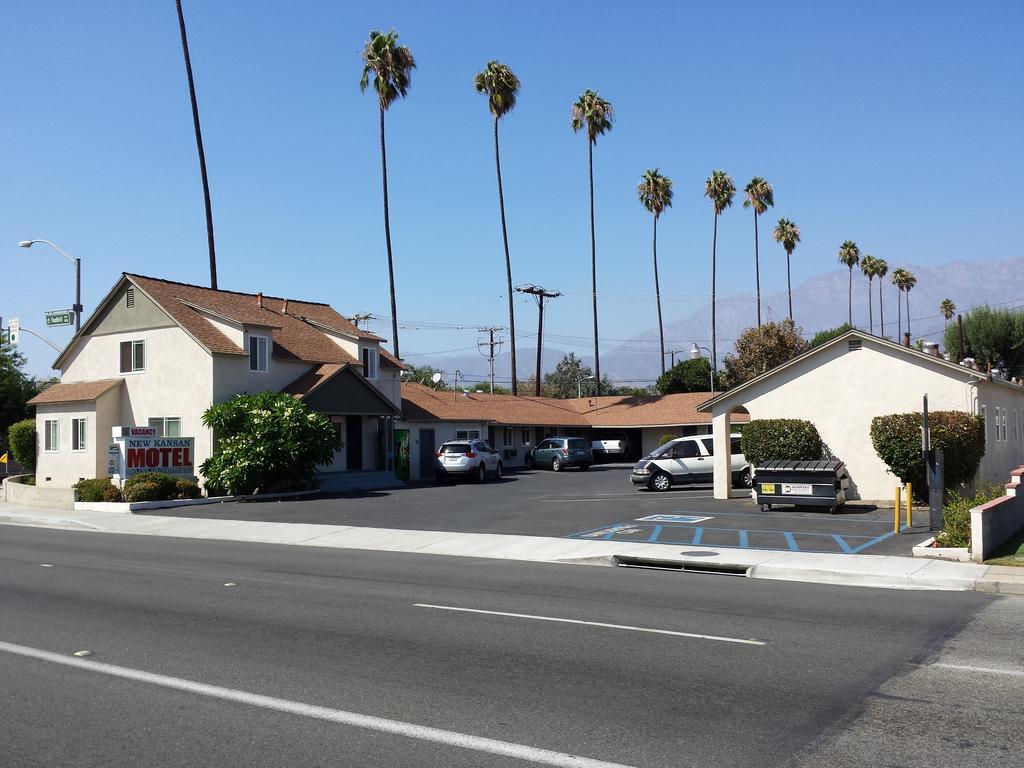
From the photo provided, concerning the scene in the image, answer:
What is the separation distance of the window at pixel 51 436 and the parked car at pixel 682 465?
2359cm

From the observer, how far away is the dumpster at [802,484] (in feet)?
73.4

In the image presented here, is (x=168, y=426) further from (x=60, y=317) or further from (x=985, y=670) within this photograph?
(x=985, y=670)

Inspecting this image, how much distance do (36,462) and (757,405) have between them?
30.9 metres

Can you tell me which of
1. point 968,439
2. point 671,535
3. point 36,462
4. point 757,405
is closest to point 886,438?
point 968,439

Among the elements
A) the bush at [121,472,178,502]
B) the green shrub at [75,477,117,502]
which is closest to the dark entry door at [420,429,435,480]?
the bush at [121,472,178,502]

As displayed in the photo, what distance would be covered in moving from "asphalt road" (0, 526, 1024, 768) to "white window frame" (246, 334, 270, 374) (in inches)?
840

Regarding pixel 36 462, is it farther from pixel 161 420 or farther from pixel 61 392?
pixel 161 420

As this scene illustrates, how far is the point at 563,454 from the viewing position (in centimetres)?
4853

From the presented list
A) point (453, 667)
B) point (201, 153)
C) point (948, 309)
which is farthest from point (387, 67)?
point (948, 309)

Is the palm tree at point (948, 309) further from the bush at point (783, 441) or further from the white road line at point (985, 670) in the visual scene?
the white road line at point (985, 670)

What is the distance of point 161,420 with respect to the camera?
A: 35.1m

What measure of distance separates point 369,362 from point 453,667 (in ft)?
110

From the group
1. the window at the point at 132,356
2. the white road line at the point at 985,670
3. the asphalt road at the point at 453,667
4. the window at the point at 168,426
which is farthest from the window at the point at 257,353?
the white road line at the point at 985,670

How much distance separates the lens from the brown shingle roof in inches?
1407
